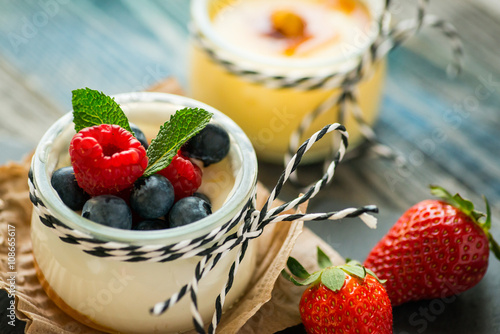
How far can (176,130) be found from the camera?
0.87 m

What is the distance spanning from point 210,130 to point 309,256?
11.5 inches

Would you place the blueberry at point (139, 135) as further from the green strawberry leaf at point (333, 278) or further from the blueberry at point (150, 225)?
the green strawberry leaf at point (333, 278)

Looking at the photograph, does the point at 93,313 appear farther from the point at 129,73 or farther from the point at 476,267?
the point at 129,73

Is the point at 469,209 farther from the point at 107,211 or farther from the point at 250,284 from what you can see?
the point at 107,211

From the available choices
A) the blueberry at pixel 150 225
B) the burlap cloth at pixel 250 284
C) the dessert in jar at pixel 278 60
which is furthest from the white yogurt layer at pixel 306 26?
the blueberry at pixel 150 225

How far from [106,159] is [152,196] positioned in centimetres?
8

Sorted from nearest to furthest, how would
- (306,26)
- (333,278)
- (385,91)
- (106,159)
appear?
(106,159) < (333,278) < (306,26) < (385,91)

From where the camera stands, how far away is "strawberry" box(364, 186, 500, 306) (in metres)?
0.98

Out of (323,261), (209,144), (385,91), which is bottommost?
(385,91)

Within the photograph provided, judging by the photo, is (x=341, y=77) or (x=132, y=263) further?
(x=341, y=77)

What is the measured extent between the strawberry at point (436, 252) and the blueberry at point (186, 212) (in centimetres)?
35

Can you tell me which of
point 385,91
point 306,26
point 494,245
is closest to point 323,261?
point 494,245

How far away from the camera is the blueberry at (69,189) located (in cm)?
84

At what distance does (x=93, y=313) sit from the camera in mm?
885
